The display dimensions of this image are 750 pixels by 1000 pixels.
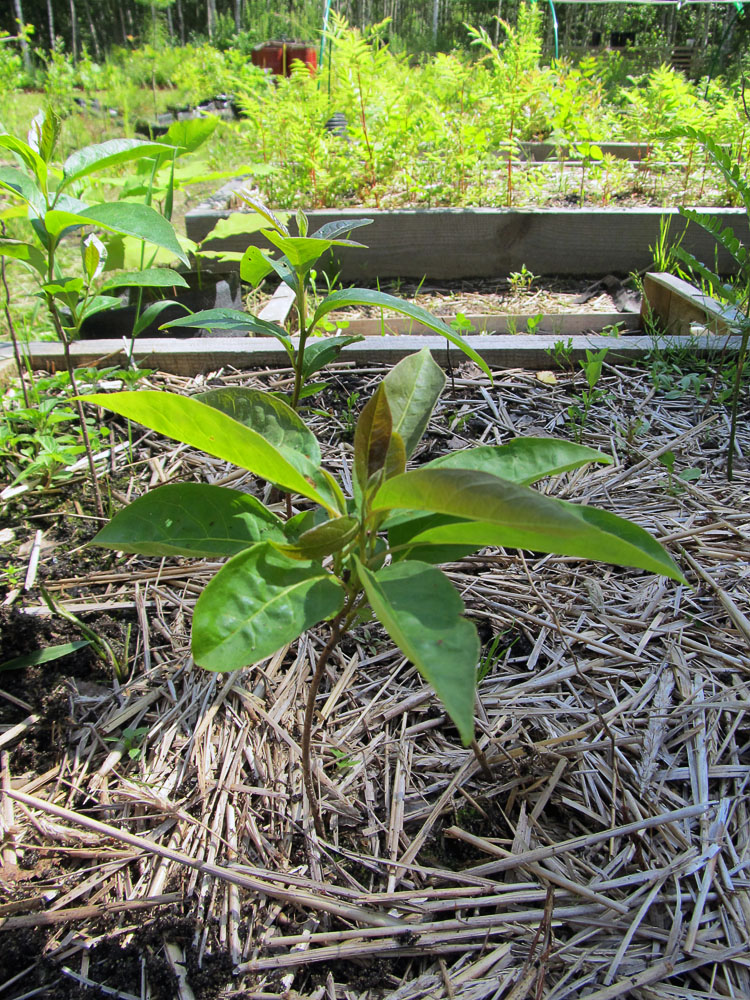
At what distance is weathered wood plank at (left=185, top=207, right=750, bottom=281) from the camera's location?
3555 millimetres

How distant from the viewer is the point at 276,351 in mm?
2174

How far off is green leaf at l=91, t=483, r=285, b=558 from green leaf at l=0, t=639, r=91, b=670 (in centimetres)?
54

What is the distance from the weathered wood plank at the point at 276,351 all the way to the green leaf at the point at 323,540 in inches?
58.4

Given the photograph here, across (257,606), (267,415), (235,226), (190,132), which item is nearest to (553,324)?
(235,226)

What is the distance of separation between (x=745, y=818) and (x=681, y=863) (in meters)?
0.14

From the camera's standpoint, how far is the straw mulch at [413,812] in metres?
0.81

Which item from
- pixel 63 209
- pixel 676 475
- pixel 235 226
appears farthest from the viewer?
pixel 235 226

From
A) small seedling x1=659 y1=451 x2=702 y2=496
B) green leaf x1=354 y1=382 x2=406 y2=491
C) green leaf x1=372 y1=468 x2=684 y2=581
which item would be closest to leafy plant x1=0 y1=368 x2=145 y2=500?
green leaf x1=354 y1=382 x2=406 y2=491

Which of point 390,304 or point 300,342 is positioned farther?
point 300,342

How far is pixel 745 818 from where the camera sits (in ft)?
3.14

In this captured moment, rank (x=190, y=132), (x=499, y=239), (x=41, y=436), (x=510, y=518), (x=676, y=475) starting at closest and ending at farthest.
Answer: (x=510, y=518) → (x=41, y=436) → (x=676, y=475) → (x=190, y=132) → (x=499, y=239)

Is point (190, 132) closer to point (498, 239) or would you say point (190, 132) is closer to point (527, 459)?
point (527, 459)

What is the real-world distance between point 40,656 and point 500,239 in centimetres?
333

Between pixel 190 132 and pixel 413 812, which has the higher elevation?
pixel 190 132
